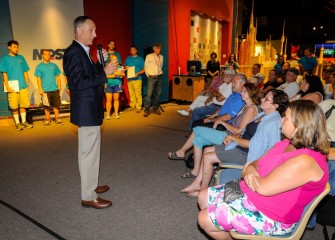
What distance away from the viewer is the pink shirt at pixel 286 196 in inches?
60.4

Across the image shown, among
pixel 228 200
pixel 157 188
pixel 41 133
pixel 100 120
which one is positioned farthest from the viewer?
pixel 41 133

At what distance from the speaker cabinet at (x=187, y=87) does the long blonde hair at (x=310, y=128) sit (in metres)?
7.18

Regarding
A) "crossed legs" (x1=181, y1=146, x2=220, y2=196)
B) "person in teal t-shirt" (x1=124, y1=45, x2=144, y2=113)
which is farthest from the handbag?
"person in teal t-shirt" (x1=124, y1=45, x2=144, y2=113)

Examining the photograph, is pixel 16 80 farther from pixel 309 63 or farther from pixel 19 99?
pixel 309 63

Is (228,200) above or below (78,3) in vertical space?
below

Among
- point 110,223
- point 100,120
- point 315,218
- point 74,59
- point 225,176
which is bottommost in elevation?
point 110,223

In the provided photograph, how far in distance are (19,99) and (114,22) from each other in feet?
10.5

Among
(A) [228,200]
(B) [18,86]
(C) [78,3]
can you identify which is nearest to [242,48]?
(C) [78,3]

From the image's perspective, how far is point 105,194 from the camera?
3191mm

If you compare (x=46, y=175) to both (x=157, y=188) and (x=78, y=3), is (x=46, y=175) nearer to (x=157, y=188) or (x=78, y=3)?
(x=157, y=188)

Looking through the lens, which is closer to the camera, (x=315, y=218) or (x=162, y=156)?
(x=315, y=218)

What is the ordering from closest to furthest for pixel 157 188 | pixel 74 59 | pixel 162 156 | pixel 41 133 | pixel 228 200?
pixel 228 200, pixel 74 59, pixel 157 188, pixel 162 156, pixel 41 133

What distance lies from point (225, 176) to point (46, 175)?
2404 millimetres

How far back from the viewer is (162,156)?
172 inches
